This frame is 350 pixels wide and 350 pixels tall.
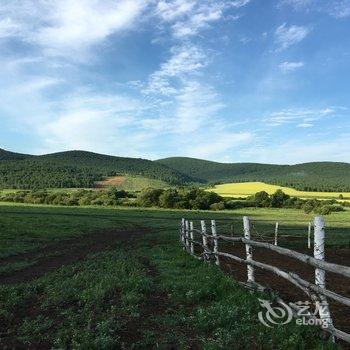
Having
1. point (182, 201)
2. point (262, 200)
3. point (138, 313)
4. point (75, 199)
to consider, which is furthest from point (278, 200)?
point (138, 313)

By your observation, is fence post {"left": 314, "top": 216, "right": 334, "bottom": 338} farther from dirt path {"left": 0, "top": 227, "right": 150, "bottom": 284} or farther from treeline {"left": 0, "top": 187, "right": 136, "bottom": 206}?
treeline {"left": 0, "top": 187, "right": 136, "bottom": 206}

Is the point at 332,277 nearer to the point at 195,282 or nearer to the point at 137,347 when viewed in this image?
the point at 195,282

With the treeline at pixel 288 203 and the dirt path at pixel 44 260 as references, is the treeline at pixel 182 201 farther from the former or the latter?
the dirt path at pixel 44 260

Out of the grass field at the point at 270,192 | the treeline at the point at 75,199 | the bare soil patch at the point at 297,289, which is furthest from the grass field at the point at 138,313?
the grass field at the point at 270,192

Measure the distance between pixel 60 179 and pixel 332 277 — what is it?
188185mm

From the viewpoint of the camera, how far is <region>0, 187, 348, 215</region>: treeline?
105m

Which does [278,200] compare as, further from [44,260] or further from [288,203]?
[44,260]

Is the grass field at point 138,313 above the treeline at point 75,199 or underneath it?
underneath

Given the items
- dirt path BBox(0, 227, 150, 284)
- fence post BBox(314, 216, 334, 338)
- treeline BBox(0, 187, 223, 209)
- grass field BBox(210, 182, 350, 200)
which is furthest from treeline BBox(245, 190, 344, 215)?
fence post BBox(314, 216, 334, 338)

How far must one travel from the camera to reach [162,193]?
4245 inches

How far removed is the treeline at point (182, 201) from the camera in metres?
105

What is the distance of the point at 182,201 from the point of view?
10538 cm

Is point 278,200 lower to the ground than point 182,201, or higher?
lower

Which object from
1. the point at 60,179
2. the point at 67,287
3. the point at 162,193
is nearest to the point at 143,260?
the point at 67,287
